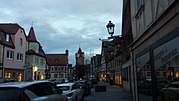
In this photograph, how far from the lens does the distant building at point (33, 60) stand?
4774cm

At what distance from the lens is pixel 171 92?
24.9 feet

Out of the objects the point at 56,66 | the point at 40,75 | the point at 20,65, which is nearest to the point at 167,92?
the point at 20,65

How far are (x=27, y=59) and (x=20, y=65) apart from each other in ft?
21.1

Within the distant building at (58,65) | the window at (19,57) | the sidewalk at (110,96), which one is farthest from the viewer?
the distant building at (58,65)

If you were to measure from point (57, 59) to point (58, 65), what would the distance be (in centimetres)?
285

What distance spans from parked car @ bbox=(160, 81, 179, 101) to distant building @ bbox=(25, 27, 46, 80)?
4066cm

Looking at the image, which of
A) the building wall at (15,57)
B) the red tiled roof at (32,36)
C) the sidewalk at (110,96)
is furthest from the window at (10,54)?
the sidewalk at (110,96)

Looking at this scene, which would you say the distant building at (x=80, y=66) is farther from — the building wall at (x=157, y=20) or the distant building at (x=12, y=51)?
the building wall at (x=157, y=20)

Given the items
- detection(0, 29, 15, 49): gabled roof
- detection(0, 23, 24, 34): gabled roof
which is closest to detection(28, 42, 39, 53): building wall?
detection(0, 23, 24, 34): gabled roof

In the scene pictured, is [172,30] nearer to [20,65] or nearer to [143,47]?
[143,47]

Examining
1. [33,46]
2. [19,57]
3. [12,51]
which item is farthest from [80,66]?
[12,51]

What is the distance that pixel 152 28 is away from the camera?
30.5 ft

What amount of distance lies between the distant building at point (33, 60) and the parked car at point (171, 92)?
1601 inches

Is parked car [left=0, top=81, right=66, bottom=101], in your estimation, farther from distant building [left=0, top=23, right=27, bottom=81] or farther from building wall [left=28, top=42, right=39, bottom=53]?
building wall [left=28, top=42, right=39, bottom=53]
